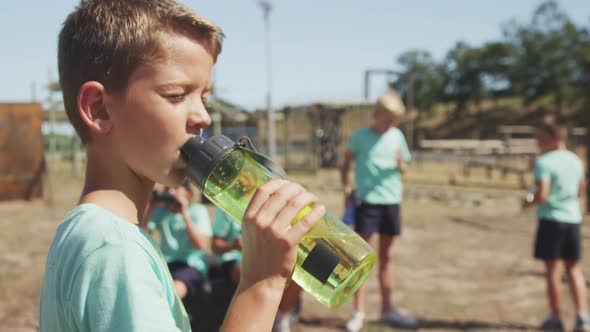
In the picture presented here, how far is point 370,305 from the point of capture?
Result: 5.35 meters

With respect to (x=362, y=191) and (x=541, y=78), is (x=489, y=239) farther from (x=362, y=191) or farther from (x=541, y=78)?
(x=541, y=78)

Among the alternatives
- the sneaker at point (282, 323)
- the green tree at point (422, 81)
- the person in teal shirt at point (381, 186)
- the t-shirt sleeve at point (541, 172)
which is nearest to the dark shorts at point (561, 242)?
the t-shirt sleeve at point (541, 172)

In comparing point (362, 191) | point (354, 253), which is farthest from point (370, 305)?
point (354, 253)

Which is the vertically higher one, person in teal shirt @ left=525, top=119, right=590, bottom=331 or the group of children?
the group of children

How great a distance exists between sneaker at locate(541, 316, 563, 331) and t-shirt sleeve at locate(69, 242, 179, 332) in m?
4.47

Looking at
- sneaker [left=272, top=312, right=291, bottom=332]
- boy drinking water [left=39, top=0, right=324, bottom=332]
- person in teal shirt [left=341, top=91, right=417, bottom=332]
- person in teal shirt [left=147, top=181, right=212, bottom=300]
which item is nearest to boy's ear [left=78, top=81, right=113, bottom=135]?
boy drinking water [left=39, top=0, right=324, bottom=332]

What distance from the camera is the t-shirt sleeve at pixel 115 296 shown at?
816mm

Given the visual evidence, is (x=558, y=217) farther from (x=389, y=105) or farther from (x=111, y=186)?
(x=111, y=186)

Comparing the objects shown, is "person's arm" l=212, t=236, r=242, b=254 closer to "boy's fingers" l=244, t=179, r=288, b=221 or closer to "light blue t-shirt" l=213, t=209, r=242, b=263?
"light blue t-shirt" l=213, t=209, r=242, b=263

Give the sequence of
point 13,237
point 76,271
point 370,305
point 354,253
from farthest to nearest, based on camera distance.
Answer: point 13,237 → point 370,305 → point 354,253 → point 76,271

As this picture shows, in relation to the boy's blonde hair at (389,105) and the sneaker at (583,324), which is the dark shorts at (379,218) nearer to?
the boy's blonde hair at (389,105)

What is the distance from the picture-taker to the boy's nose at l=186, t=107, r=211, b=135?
1011mm

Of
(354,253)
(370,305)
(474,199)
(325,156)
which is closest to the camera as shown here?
(354,253)

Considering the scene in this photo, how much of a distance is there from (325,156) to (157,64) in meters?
28.3
